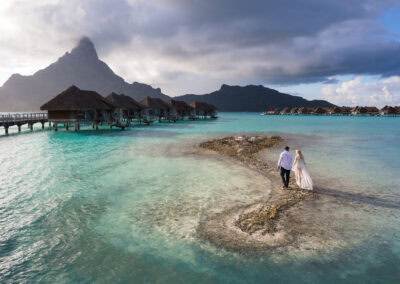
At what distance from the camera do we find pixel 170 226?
7.24 metres

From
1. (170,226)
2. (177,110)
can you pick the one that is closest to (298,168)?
(170,226)

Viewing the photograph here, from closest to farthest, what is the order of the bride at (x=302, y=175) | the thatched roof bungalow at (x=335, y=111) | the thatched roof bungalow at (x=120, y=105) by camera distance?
the bride at (x=302, y=175), the thatched roof bungalow at (x=120, y=105), the thatched roof bungalow at (x=335, y=111)

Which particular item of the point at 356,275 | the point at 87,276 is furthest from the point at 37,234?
the point at 356,275

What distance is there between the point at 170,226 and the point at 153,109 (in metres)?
55.9

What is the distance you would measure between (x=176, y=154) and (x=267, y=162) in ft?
22.5

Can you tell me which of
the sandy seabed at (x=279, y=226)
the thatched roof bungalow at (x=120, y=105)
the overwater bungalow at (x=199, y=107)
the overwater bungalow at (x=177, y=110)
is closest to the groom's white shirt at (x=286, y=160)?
the sandy seabed at (x=279, y=226)

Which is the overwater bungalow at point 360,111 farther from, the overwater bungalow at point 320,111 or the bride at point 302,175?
the bride at point 302,175

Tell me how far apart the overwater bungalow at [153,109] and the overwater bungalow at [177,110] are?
1.88m

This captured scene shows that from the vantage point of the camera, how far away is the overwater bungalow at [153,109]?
58.1 m

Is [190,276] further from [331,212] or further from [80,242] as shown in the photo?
[331,212]

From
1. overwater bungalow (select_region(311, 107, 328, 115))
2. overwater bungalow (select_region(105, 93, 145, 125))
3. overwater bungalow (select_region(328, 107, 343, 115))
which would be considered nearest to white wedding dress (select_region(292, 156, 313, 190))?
overwater bungalow (select_region(105, 93, 145, 125))

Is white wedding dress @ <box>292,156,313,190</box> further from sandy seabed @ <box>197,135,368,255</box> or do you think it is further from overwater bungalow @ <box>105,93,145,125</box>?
overwater bungalow @ <box>105,93,145,125</box>

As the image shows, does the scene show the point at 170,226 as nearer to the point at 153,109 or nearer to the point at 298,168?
the point at 298,168

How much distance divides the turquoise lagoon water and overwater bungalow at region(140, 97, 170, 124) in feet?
143
